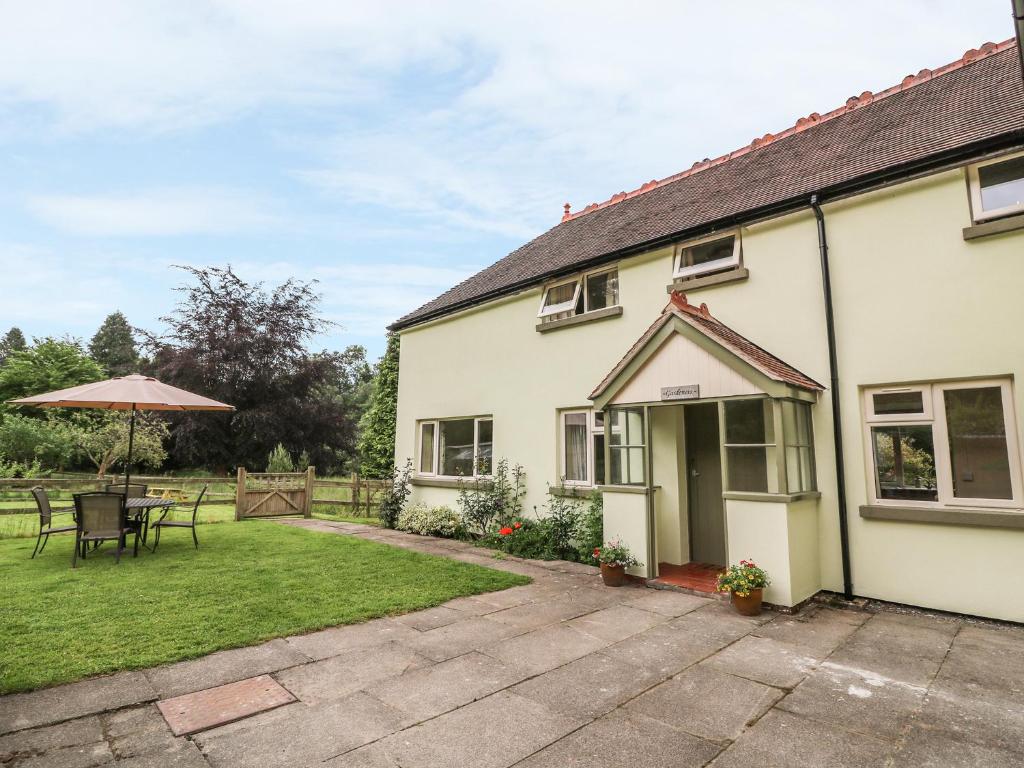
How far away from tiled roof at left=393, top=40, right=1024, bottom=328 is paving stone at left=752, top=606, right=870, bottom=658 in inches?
201

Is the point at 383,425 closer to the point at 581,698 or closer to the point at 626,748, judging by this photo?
the point at 581,698

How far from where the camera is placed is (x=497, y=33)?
800 cm

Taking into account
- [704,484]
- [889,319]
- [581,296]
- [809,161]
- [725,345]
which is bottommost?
[704,484]

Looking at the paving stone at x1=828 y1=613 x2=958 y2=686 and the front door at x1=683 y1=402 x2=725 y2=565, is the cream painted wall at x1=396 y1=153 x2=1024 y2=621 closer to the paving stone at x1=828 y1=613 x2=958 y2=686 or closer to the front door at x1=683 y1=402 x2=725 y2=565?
the paving stone at x1=828 y1=613 x2=958 y2=686

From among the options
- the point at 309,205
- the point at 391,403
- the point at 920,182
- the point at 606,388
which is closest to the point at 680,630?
the point at 606,388

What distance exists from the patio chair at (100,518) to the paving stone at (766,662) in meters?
8.44

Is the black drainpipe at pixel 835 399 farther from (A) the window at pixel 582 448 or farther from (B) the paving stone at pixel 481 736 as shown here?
(B) the paving stone at pixel 481 736

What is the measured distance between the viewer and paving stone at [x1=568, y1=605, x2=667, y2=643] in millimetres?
4969

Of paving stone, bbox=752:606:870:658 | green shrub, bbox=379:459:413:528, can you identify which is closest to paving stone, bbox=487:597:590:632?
paving stone, bbox=752:606:870:658

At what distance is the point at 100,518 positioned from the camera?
7.86 m

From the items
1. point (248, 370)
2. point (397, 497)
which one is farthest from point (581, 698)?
point (248, 370)

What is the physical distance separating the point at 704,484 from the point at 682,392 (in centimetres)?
195

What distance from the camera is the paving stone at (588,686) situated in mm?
3420

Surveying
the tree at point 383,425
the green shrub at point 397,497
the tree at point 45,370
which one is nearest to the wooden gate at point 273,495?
the green shrub at point 397,497
